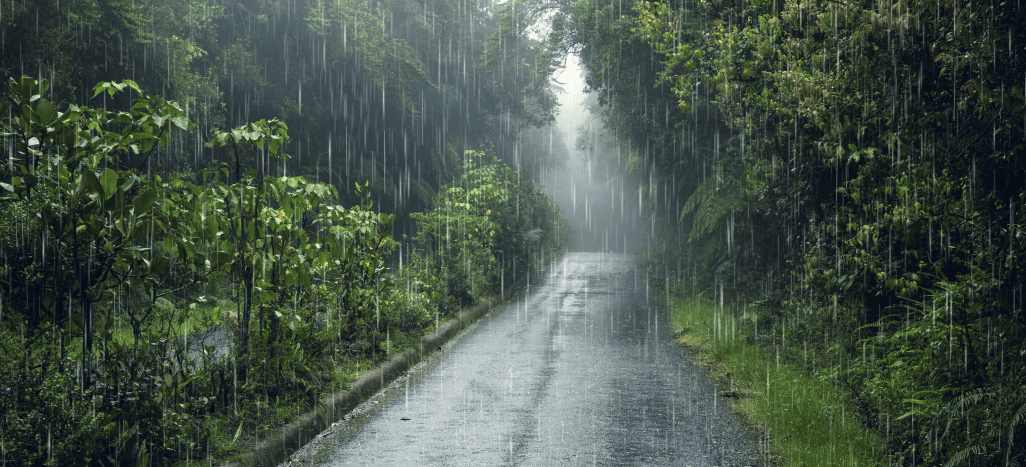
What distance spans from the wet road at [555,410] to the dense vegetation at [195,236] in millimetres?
896

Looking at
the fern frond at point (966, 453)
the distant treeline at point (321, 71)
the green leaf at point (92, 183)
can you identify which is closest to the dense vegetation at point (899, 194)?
the fern frond at point (966, 453)

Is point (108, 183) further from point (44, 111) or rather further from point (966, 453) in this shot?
point (966, 453)

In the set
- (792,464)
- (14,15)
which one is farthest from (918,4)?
(14,15)

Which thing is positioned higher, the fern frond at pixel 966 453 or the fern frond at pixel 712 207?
the fern frond at pixel 712 207

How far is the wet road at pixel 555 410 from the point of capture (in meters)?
5.13

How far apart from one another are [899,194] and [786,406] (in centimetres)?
222

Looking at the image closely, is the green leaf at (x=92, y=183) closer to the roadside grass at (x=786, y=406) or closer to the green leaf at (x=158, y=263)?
the green leaf at (x=158, y=263)

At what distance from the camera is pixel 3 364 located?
363 cm

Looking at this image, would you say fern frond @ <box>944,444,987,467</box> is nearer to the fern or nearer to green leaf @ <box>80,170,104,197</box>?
green leaf @ <box>80,170,104,197</box>

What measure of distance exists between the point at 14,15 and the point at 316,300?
8.25m

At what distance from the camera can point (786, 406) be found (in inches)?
241

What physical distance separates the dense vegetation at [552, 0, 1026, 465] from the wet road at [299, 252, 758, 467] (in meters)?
1.37

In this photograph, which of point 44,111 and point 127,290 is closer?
point 44,111

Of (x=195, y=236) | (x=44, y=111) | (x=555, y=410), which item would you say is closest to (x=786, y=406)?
(x=555, y=410)
